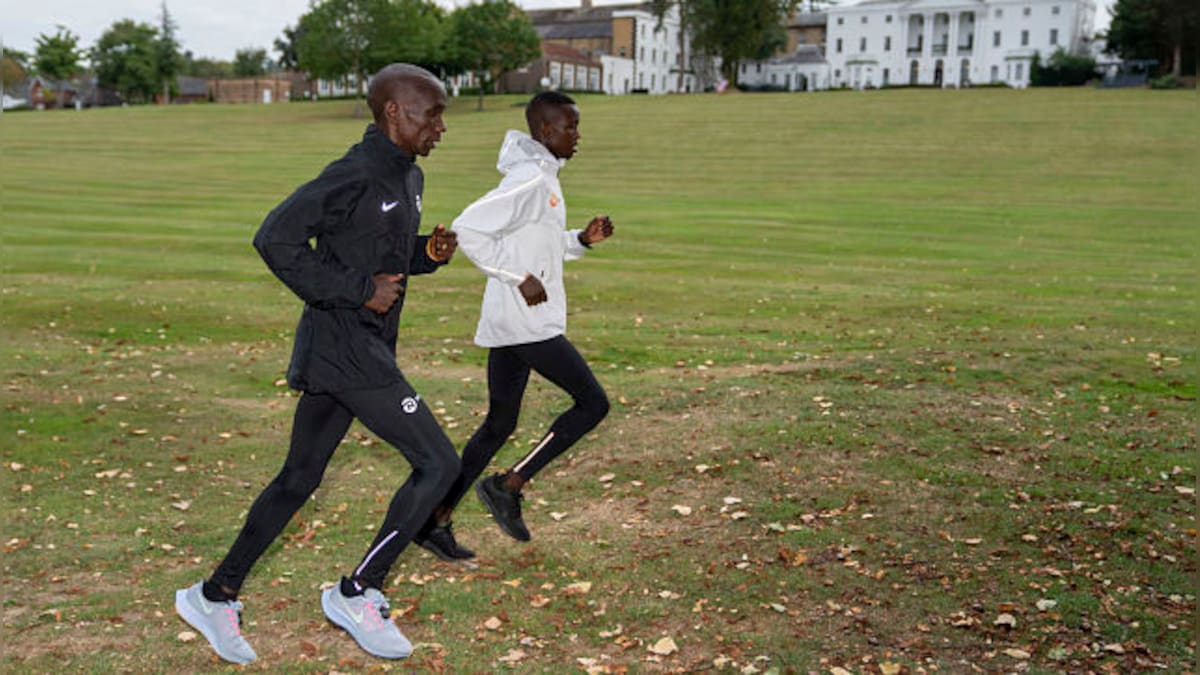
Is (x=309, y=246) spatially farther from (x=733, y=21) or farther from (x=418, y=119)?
(x=733, y=21)

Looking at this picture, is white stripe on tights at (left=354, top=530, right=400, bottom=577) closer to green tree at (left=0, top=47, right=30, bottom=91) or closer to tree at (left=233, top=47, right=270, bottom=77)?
green tree at (left=0, top=47, right=30, bottom=91)

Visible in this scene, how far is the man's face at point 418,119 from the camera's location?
16.8 ft

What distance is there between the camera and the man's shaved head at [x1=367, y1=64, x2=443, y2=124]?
16.8 feet

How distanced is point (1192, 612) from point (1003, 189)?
1370 inches

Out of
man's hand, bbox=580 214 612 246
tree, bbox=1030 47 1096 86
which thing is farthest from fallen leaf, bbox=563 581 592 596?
tree, bbox=1030 47 1096 86

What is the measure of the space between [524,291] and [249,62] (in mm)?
181969

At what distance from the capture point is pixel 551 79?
125312mm

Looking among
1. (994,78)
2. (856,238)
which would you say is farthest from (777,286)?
(994,78)

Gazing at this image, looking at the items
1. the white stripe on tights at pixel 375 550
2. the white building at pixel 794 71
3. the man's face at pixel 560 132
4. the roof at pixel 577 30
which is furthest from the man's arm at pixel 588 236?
the roof at pixel 577 30

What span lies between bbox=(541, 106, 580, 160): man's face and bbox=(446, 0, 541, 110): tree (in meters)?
83.2

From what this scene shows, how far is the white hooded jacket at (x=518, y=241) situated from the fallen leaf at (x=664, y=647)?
195cm

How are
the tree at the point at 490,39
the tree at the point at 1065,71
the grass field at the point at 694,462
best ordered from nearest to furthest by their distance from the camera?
the grass field at the point at 694,462, the tree at the point at 490,39, the tree at the point at 1065,71

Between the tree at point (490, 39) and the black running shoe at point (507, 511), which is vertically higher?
the tree at point (490, 39)

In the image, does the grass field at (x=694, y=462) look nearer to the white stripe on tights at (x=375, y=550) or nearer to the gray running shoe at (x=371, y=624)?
the gray running shoe at (x=371, y=624)
